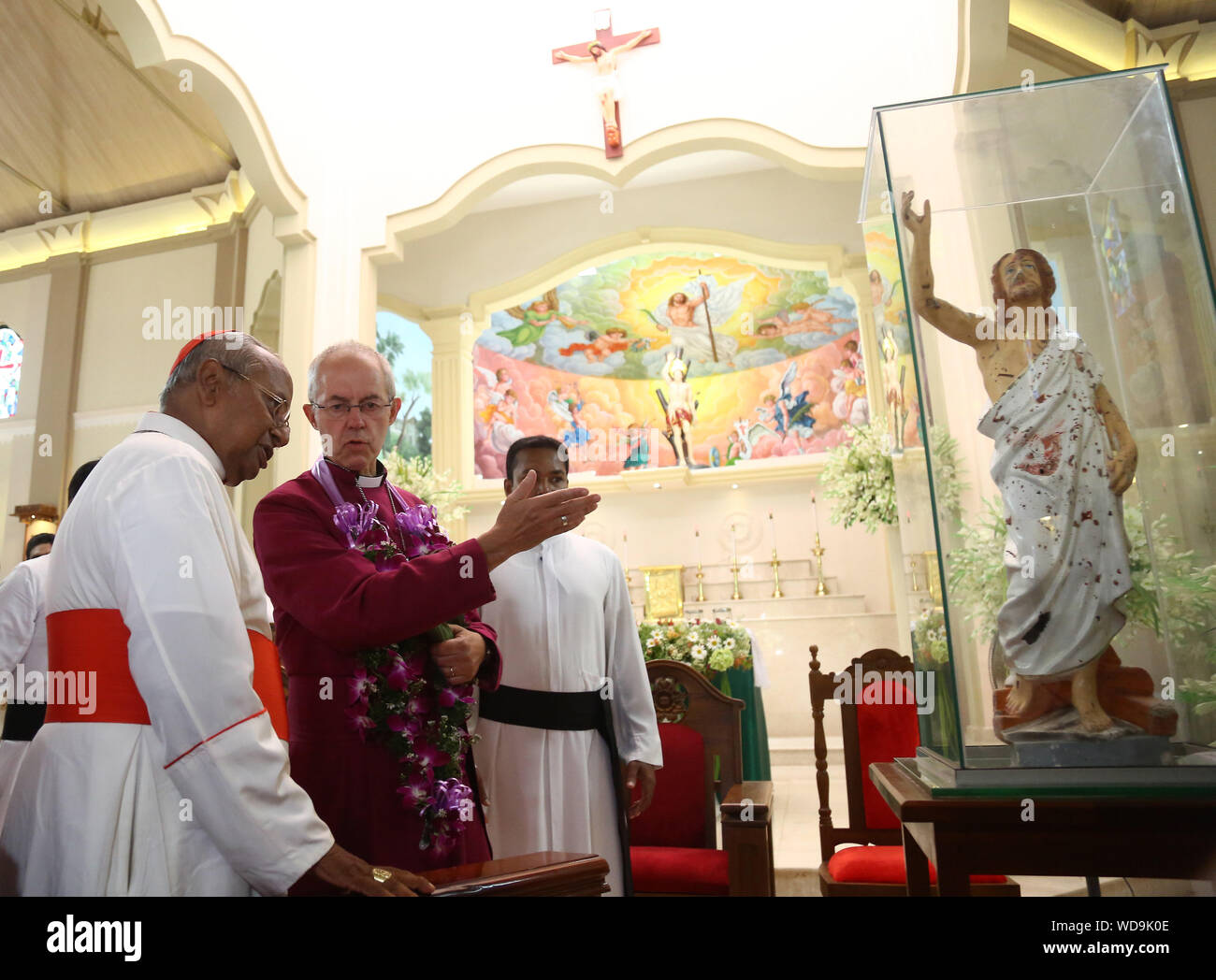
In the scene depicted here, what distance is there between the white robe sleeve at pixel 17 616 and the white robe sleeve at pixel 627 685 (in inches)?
85.8

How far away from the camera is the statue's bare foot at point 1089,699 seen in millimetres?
2053

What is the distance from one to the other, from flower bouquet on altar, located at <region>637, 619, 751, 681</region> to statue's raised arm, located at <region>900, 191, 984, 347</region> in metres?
3.36

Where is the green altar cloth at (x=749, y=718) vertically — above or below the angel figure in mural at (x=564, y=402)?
below

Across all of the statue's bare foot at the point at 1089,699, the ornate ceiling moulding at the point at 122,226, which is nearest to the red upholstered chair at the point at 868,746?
the statue's bare foot at the point at 1089,699

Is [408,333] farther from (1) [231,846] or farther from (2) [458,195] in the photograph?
(1) [231,846]

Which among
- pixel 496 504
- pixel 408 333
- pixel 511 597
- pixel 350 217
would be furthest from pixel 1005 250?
pixel 408 333

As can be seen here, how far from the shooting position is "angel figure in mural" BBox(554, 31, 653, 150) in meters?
6.06

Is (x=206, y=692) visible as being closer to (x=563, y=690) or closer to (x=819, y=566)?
(x=563, y=690)

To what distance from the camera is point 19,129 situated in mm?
7676

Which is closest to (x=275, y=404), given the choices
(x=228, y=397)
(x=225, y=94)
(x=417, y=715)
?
(x=228, y=397)

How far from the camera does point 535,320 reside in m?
14.5

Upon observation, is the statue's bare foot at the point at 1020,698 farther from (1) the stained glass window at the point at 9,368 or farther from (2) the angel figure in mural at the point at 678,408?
(2) the angel figure in mural at the point at 678,408

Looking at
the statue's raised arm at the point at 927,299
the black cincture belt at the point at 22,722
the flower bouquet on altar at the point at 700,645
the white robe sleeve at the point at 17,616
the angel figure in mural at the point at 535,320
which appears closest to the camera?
the statue's raised arm at the point at 927,299

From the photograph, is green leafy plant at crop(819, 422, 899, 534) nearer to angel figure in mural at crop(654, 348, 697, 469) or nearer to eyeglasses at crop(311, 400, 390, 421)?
eyeglasses at crop(311, 400, 390, 421)
